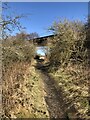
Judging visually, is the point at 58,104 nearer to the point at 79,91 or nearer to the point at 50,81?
the point at 79,91

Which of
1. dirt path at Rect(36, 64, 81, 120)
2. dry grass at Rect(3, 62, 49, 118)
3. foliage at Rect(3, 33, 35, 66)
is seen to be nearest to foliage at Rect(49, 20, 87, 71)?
foliage at Rect(3, 33, 35, 66)

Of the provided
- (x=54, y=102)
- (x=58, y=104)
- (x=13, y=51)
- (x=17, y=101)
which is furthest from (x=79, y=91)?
(x=13, y=51)

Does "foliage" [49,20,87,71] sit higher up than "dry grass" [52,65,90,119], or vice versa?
"foliage" [49,20,87,71]

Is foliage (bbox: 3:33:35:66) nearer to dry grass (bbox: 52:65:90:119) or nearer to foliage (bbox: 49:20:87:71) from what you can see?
foliage (bbox: 49:20:87:71)

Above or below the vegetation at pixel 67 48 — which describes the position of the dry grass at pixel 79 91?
below

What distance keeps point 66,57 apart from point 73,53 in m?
0.77

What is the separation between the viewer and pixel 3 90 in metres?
7.46

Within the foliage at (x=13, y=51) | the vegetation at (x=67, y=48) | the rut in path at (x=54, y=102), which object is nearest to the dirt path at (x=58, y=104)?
the rut in path at (x=54, y=102)

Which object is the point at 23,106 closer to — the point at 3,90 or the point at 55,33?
the point at 3,90

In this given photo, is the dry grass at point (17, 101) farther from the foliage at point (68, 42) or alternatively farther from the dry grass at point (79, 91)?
the foliage at point (68, 42)

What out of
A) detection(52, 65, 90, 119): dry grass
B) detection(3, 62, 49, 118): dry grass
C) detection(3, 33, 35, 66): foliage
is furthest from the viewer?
detection(3, 33, 35, 66): foliage

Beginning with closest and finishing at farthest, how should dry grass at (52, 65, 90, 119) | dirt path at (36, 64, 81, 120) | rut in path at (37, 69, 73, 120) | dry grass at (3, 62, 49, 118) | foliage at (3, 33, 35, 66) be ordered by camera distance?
dry grass at (3, 62, 49, 118), dirt path at (36, 64, 81, 120), rut in path at (37, 69, 73, 120), dry grass at (52, 65, 90, 119), foliage at (3, 33, 35, 66)

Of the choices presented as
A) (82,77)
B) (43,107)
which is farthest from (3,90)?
(82,77)

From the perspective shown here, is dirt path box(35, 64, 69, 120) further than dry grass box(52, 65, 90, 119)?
No
